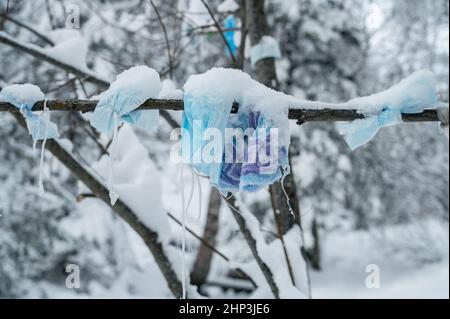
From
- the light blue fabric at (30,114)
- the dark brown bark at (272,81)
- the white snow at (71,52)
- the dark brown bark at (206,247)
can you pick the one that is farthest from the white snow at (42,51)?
the dark brown bark at (206,247)

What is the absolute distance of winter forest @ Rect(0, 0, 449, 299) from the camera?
1.30 m

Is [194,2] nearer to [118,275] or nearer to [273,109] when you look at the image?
[273,109]

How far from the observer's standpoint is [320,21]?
7.60 meters

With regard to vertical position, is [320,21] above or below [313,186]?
above

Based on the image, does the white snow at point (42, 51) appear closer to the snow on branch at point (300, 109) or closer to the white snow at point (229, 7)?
the snow on branch at point (300, 109)

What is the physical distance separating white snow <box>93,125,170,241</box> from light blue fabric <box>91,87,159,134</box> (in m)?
0.89

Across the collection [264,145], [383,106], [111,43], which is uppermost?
[111,43]

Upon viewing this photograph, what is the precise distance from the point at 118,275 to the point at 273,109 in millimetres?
7505

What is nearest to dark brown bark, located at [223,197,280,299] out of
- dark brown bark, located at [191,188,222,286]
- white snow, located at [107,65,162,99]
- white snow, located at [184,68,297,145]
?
white snow, located at [184,68,297,145]

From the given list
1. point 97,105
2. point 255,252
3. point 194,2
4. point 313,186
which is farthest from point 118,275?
point 97,105

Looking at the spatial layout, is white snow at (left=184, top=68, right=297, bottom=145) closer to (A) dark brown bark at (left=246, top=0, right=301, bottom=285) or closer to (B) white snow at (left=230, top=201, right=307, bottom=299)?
(B) white snow at (left=230, top=201, right=307, bottom=299)
